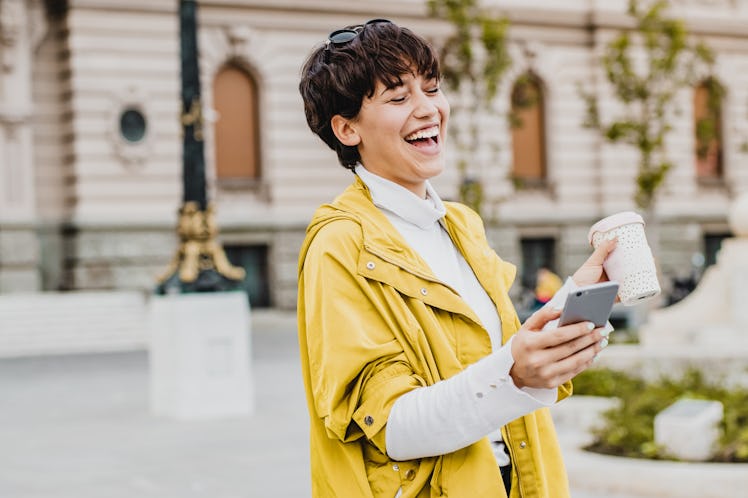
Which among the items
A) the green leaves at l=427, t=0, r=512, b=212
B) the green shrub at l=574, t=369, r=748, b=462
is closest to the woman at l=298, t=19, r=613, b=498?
the green shrub at l=574, t=369, r=748, b=462

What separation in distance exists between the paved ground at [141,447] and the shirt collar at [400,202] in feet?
16.7

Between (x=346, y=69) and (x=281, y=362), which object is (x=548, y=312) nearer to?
(x=346, y=69)

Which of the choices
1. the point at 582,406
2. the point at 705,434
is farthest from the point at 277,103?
the point at 705,434

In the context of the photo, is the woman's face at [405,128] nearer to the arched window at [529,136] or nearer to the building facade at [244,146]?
the building facade at [244,146]

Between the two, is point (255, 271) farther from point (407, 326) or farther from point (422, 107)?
point (407, 326)

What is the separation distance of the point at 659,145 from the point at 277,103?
343 inches

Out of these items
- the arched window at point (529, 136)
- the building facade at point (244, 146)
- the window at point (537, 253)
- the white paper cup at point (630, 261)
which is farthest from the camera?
the arched window at point (529, 136)

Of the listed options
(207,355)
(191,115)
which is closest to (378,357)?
(207,355)

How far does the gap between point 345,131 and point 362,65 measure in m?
0.18

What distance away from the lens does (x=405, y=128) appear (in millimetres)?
2701

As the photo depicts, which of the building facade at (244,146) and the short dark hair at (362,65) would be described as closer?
the short dark hair at (362,65)

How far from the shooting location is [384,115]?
8.82 feet

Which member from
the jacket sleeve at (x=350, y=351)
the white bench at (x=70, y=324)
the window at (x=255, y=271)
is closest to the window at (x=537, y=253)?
the window at (x=255, y=271)

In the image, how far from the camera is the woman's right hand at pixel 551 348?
229 centimetres
